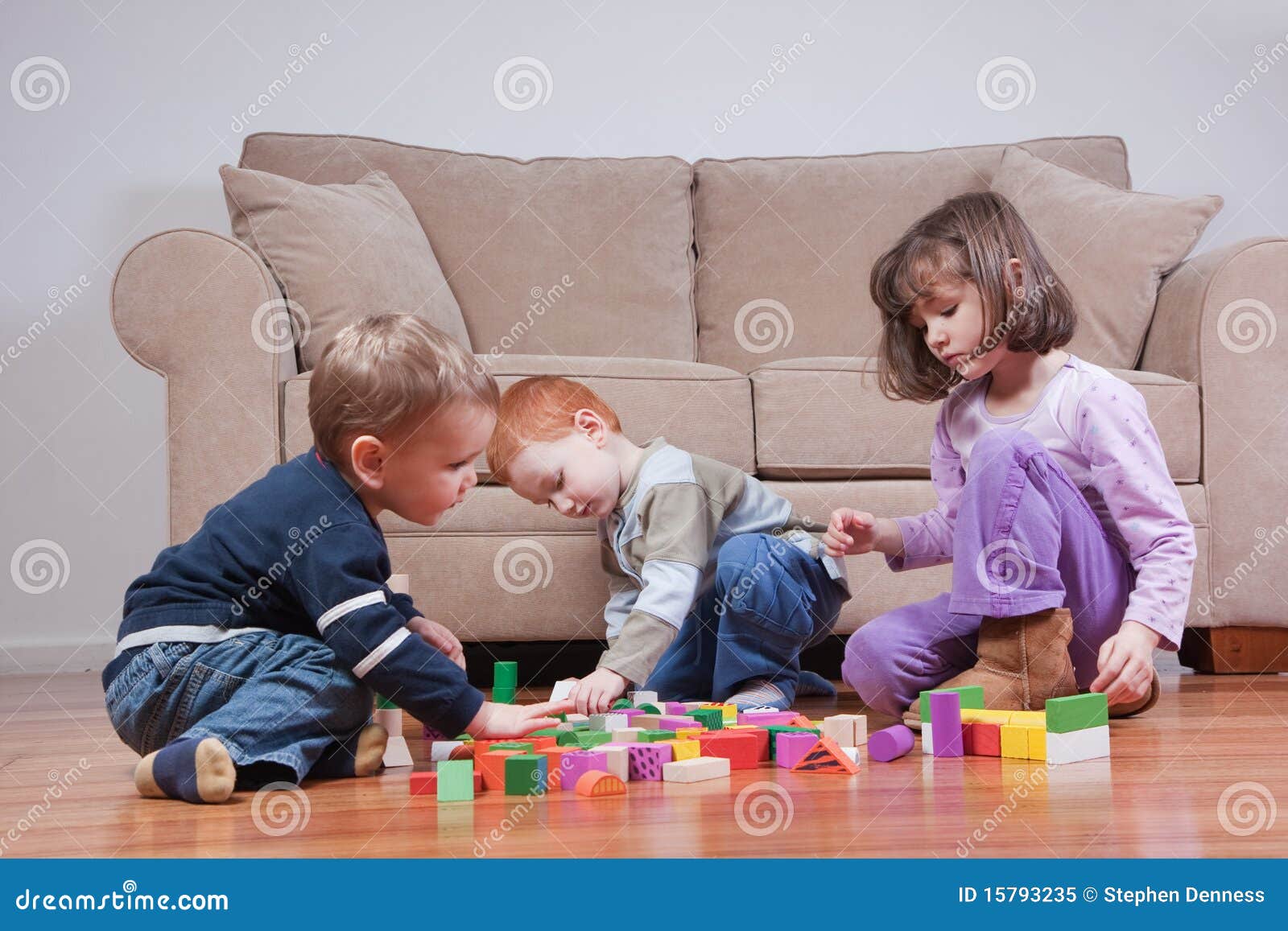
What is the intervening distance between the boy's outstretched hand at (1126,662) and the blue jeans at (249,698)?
0.81 meters

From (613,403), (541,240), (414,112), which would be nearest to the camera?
(613,403)

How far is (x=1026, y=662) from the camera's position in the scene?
1.34m

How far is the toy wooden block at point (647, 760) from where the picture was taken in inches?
43.4

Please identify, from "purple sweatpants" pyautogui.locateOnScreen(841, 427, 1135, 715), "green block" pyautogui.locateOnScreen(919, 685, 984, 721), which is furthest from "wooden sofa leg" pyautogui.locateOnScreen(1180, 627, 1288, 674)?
"green block" pyautogui.locateOnScreen(919, 685, 984, 721)

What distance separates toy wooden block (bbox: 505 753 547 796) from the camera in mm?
1026

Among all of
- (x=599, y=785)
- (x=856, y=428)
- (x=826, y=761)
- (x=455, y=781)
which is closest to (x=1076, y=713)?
(x=826, y=761)

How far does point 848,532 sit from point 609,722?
18.2 inches

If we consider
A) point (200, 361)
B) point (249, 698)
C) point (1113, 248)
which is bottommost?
point (249, 698)

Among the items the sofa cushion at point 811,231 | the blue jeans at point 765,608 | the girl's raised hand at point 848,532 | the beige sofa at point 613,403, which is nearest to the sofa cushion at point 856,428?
the beige sofa at point 613,403

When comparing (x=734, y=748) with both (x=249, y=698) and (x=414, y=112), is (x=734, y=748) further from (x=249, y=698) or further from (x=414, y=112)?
(x=414, y=112)

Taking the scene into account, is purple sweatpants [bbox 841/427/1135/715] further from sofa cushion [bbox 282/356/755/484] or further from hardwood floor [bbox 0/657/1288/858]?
sofa cushion [bbox 282/356/755/484]

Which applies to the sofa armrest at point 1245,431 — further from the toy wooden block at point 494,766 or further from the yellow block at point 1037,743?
the toy wooden block at point 494,766
